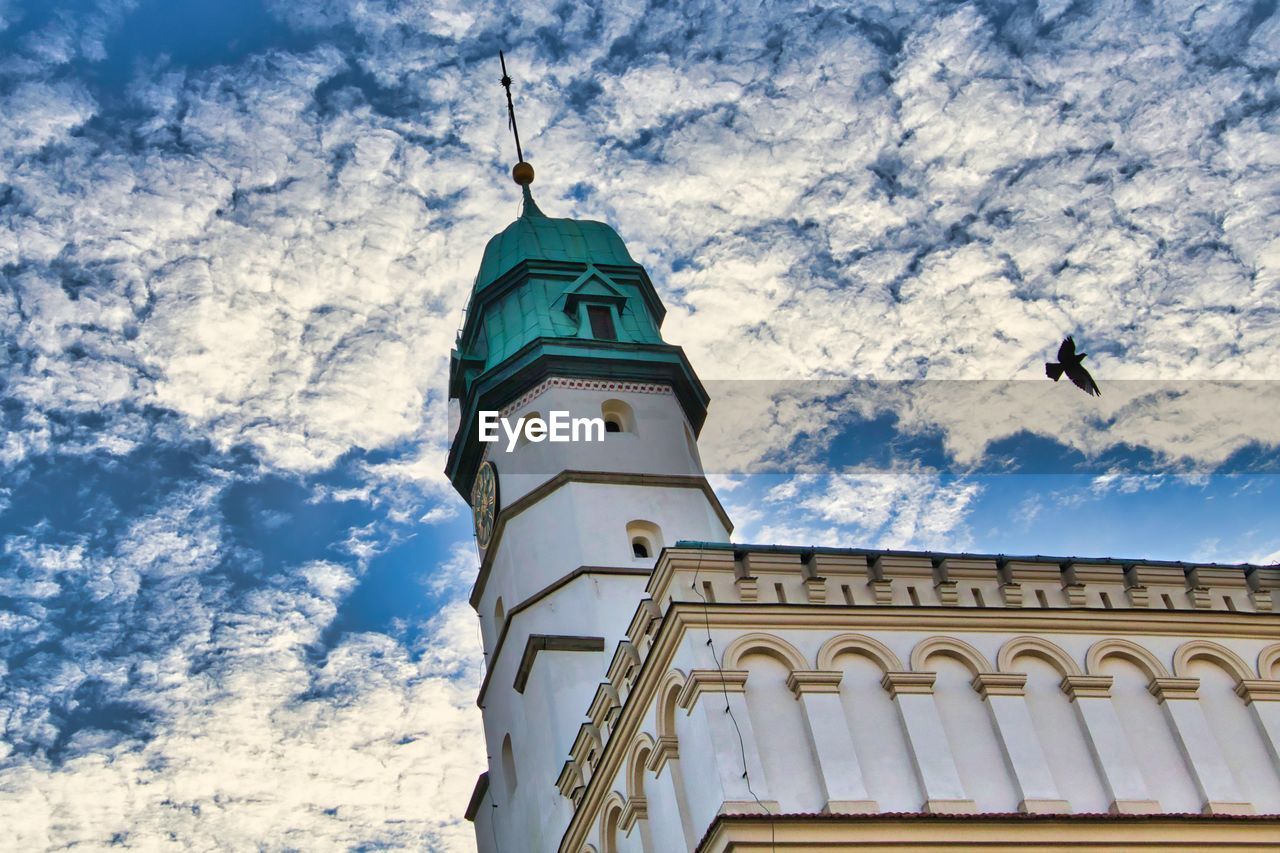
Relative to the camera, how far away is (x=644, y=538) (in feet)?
139

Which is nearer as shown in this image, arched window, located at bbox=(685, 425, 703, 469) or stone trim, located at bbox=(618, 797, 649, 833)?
stone trim, located at bbox=(618, 797, 649, 833)

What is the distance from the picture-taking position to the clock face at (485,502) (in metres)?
45.5

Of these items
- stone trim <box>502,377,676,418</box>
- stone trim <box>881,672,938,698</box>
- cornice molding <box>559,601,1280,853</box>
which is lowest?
stone trim <box>881,672,938,698</box>

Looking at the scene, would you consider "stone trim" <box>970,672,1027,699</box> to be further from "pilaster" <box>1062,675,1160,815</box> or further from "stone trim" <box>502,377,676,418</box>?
"stone trim" <box>502,377,676,418</box>

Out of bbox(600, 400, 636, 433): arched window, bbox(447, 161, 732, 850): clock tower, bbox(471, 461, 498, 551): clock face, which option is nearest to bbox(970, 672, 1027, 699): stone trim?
bbox(447, 161, 732, 850): clock tower

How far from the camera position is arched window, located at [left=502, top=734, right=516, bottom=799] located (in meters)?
40.9

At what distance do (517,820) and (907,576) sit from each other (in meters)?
15.9

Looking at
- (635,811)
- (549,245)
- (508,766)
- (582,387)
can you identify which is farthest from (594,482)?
(635,811)

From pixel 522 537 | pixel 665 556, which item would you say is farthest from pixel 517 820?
pixel 665 556

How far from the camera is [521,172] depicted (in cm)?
5875

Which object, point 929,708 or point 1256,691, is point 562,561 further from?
point 1256,691
